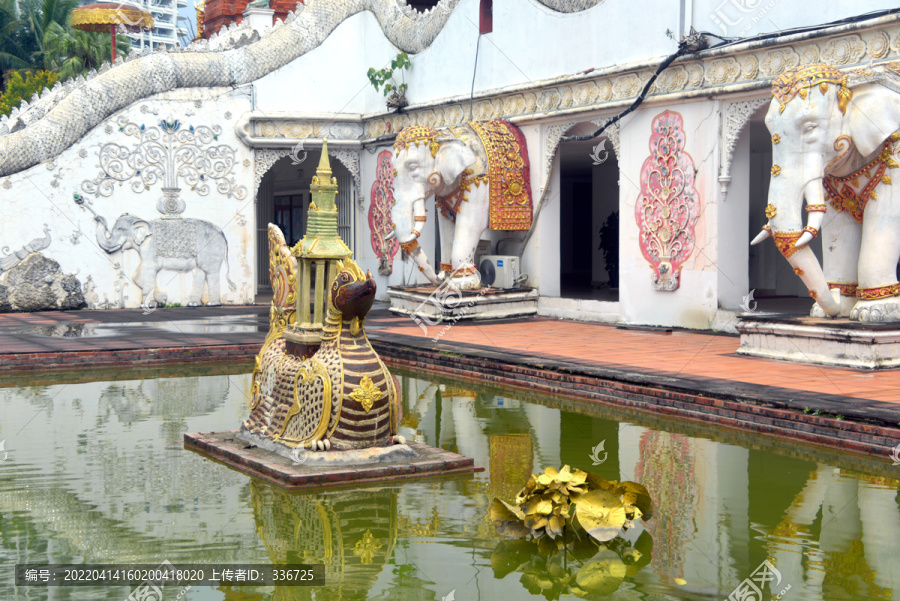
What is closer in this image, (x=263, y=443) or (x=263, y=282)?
(x=263, y=443)

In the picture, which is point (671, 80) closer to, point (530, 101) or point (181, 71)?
point (530, 101)

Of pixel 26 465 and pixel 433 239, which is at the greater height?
pixel 433 239

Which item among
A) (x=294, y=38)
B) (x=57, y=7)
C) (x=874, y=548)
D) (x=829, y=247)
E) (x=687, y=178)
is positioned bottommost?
(x=874, y=548)

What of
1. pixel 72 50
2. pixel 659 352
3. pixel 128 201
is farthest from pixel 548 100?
pixel 72 50

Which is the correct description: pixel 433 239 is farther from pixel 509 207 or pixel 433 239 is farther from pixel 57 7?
pixel 57 7

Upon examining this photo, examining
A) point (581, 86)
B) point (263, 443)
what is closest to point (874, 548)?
point (263, 443)

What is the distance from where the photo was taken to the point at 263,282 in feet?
70.4

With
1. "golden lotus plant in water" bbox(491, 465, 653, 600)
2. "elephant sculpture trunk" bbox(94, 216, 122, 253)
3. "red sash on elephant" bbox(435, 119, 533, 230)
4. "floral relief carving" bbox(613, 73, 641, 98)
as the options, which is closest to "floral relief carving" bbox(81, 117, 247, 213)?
"elephant sculpture trunk" bbox(94, 216, 122, 253)

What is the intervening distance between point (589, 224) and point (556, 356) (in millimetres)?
12015

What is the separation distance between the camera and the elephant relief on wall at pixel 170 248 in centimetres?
1529

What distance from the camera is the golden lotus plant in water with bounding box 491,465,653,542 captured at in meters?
4.35

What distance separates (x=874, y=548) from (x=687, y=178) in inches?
292

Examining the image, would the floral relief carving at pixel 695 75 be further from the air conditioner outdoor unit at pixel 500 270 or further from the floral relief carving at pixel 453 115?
the floral relief carving at pixel 453 115

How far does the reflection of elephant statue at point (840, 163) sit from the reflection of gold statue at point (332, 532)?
16.8ft
